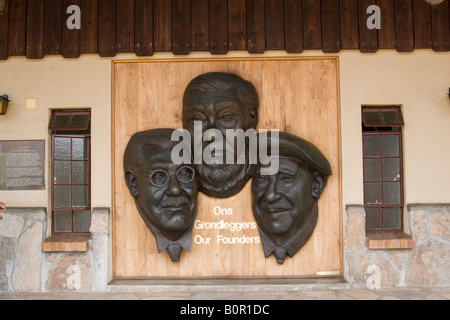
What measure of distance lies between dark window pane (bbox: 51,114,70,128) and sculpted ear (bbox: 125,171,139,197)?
0.88 metres

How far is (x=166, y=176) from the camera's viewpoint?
3793 millimetres

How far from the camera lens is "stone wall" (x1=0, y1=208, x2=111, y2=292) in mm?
3912

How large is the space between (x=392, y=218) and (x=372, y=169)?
568 mm

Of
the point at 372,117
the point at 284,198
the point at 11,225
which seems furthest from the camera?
the point at 372,117

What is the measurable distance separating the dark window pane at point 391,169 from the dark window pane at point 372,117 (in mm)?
432

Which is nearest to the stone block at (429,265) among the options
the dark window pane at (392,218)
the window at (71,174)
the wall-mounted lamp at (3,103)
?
the dark window pane at (392,218)

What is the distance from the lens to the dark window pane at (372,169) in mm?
4055

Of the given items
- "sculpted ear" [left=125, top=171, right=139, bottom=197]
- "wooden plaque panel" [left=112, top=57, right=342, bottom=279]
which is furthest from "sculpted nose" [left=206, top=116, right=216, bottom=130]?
"sculpted ear" [left=125, top=171, right=139, bottom=197]

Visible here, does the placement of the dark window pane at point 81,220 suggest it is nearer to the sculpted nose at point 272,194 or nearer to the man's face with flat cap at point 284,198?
the man's face with flat cap at point 284,198

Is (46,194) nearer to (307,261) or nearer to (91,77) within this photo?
(91,77)

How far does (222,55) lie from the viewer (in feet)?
13.2

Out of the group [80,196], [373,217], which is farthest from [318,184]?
[80,196]

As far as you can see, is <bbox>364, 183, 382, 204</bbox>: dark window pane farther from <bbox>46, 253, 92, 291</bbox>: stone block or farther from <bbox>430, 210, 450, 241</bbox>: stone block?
<bbox>46, 253, 92, 291</bbox>: stone block

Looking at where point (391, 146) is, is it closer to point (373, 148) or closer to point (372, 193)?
point (373, 148)
